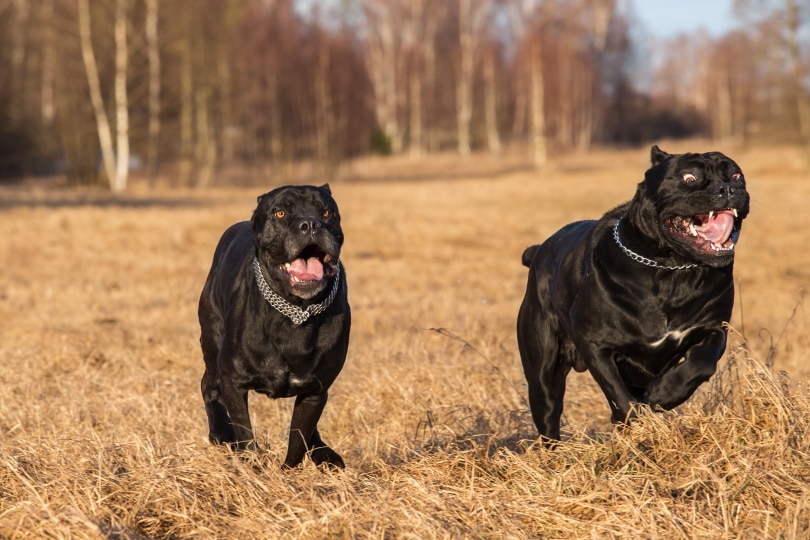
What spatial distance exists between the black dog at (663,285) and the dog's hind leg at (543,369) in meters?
0.34

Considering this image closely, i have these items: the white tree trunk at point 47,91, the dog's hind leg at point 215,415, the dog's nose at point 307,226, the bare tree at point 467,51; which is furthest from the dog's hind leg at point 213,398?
the bare tree at point 467,51

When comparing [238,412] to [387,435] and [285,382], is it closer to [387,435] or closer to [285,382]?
[285,382]

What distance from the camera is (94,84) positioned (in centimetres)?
3152

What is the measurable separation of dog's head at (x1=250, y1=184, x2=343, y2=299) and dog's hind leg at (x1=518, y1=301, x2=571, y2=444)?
131cm

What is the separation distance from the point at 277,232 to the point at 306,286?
0.27 meters

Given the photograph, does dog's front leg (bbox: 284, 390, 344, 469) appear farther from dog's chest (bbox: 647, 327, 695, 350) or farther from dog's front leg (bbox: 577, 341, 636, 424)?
dog's chest (bbox: 647, 327, 695, 350)

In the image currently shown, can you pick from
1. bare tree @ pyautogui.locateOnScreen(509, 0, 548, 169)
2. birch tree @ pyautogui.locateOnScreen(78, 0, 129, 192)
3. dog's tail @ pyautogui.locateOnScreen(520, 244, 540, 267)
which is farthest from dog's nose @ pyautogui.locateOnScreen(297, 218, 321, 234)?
bare tree @ pyautogui.locateOnScreen(509, 0, 548, 169)

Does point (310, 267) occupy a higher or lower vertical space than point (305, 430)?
higher

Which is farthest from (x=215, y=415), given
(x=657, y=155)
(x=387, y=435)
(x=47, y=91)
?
(x=47, y=91)

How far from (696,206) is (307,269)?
167 centimetres

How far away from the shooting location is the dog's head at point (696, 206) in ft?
14.4

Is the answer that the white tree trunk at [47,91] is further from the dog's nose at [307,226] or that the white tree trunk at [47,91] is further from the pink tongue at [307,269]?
the dog's nose at [307,226]

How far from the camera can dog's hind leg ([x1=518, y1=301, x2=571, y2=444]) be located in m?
5.18

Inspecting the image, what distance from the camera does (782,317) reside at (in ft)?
38.8
